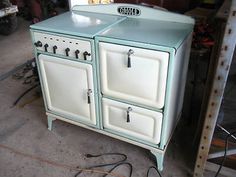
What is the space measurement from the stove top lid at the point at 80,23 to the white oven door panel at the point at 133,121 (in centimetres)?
40

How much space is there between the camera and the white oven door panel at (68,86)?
1.38 meters

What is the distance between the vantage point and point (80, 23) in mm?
1420

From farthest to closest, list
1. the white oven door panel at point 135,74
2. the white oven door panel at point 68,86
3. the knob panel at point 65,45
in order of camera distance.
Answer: the white oven door panel at point 68,86
the knob panel at point 65,45
the white oven door panel at point 135,74

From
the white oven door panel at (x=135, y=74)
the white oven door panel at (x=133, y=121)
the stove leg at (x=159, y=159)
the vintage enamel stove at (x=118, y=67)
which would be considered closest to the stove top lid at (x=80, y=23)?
the vintage enamel stove at (x=118, y=67)

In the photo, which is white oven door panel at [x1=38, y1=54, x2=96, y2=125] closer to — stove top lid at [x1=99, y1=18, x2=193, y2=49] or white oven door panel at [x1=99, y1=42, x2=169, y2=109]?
white oven door panel at [x1=99, y1=42, x2=169, y2=109]

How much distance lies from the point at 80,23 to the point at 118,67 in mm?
402

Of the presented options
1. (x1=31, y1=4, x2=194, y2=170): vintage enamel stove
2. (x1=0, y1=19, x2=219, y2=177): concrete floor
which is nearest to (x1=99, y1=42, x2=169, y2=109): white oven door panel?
(x1=31, y1=4, x2=194, y2=170): vintage enamel stove

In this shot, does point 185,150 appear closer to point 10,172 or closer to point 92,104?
point 92,104

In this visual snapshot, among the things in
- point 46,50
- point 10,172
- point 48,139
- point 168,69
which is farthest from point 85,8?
point 10,172

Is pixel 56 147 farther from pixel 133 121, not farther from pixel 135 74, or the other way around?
pixel 135 74

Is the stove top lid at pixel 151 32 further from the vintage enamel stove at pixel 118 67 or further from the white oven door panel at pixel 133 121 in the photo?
the white oven door panel at pixel 133 121

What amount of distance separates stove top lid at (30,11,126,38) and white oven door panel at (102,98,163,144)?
399 millimetres

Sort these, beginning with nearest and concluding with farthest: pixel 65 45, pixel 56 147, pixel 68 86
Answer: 1. pixel 65 45
2. pixel 68 86
3. pixel 56 147

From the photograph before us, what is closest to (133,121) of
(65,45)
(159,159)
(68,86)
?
(159,159)
